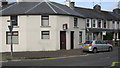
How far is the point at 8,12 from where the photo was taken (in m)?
26.3

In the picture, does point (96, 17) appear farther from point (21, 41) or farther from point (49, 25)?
point (21, 41)

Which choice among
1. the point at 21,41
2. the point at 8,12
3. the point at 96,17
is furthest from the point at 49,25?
the point at 96,17

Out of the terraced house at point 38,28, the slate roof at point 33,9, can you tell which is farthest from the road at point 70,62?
the slate roof at point 33,9

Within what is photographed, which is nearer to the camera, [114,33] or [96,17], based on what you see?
[96,17]

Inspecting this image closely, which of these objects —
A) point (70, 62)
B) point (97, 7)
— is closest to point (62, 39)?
point (70, 62)

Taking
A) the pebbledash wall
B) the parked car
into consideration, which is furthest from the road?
the pebbledash wall

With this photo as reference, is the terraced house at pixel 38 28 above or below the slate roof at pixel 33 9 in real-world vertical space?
below

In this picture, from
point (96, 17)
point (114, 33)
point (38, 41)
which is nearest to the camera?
point (38, 41)

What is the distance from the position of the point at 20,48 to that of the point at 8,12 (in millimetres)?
5258

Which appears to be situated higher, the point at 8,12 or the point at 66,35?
the point at 8,12

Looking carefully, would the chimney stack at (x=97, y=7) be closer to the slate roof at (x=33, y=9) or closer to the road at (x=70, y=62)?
the slate roof at (x=33, y=9)

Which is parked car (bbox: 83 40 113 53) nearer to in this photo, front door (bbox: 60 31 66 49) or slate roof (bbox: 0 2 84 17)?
front door (bbox: 60 31 66 49)

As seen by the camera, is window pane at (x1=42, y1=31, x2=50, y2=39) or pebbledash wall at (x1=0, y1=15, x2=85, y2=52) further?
window pane at (x1=42, y1=31, x2=50, y2=39)

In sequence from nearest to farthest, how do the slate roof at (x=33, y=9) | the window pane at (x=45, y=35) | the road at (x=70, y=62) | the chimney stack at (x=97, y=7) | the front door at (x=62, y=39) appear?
the road at (x=70, y=62)
the window pane at (x=45, y=35)
the slate roof at (x=33, y=9)
the front door at (x=62, y=39)
the chimney stack at (x=97, y=7)
